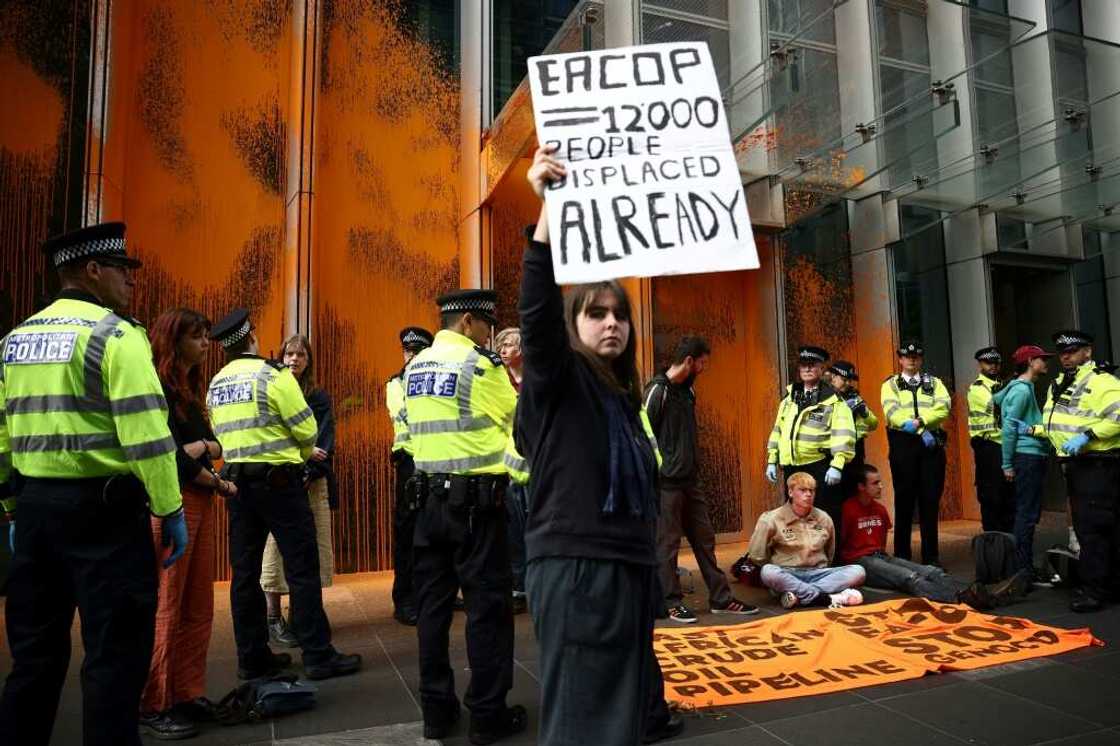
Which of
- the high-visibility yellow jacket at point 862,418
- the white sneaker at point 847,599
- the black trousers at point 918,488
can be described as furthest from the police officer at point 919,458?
the white sneaker at point 847,599

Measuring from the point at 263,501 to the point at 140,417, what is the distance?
174 cm

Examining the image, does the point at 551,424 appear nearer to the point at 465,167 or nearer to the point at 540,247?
the point at 540,247

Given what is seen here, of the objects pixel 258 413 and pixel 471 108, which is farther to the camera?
pixel 471 108

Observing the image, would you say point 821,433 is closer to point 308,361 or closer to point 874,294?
point 874,294

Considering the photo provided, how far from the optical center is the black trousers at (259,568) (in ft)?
13.9

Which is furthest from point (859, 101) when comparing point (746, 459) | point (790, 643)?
point (790, 643)

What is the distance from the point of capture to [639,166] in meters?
2.25

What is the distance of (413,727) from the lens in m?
3.62

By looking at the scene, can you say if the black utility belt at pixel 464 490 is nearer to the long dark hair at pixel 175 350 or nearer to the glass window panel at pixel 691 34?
the long dark hair at pixel 175 350

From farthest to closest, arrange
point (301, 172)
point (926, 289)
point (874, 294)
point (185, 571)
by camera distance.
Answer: point (926, 289)
point (874, 294)
point (301, 172)
point (185, 571)

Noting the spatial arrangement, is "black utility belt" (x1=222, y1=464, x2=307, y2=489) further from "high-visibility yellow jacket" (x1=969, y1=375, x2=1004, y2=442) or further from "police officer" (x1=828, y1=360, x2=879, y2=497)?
"high-visibility yellow jacket" (x1=969, y1=375, x2=1004, y2=442)

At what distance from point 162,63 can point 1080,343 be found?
855cm

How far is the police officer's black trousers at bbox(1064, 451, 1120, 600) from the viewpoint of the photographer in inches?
217

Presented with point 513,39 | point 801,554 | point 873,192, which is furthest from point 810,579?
point 513,39
